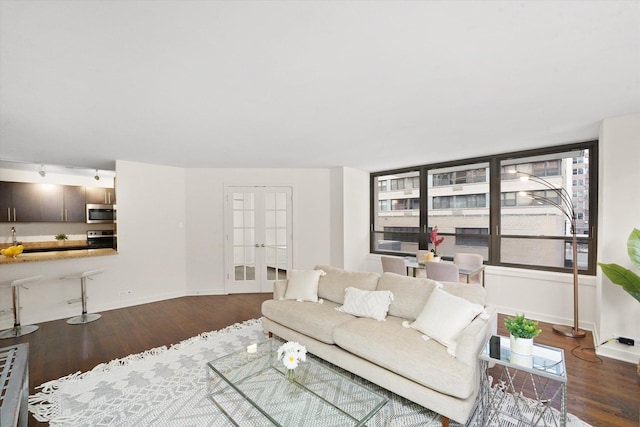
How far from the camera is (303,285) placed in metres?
3.39

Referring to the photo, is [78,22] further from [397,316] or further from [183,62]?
[397,316]

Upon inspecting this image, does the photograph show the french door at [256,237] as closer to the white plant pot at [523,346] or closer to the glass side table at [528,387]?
the glass side table at [528,387]

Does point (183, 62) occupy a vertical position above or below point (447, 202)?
above

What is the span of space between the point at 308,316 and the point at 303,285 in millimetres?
590

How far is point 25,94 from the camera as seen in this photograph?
2162 mm

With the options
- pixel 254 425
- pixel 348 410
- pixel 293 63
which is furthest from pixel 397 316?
pixel 293 63

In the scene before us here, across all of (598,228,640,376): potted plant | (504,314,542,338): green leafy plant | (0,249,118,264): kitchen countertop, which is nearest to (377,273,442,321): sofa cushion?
(504,314,542,338): green leafy plant

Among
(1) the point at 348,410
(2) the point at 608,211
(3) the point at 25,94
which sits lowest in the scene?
(1) the point at 348,410

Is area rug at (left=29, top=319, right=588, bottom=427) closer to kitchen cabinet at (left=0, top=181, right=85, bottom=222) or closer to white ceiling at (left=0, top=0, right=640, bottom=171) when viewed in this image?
white ceiling at (left=0, top=0, right=640, bottom=171)

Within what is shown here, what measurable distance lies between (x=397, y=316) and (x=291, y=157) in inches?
115

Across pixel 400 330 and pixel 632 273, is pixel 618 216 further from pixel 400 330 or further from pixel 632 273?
pixel 400 330

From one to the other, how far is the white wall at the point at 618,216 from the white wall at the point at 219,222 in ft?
12.8

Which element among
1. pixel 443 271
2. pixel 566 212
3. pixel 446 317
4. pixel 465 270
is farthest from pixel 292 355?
pixel 566 212

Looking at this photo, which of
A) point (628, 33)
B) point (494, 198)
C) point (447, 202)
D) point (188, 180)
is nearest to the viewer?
point (628, 33)
